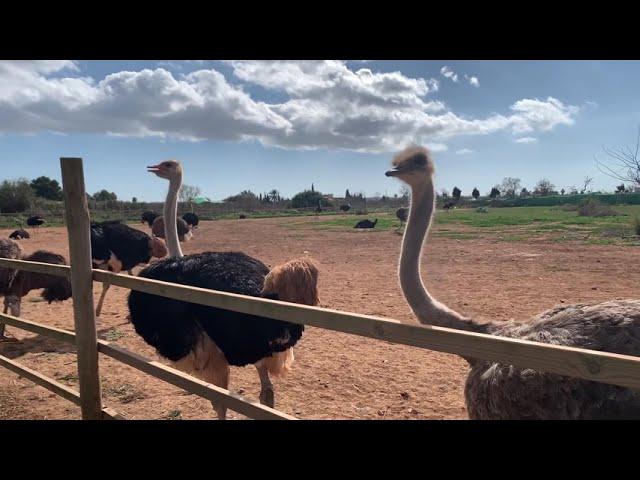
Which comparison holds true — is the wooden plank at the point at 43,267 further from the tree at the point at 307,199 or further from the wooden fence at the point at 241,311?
the tree at the point at 307,199

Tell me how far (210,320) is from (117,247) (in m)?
4.36

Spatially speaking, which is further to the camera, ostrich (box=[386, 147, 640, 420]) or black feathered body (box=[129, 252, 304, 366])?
black feathered body (box=[129, 252, 304, 366])

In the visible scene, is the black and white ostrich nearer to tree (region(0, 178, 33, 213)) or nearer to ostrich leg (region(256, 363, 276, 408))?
ostrich leg (region(256, 363, 276, 408))

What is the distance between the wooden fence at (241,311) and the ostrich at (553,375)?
1.84 ft

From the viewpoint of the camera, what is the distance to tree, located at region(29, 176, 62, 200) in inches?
1848

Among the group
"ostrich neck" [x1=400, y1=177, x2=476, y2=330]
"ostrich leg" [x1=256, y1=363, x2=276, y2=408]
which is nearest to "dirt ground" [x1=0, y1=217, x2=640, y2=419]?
"ostrich neck" [x1=400, y1=177, x2=476, y2=330]

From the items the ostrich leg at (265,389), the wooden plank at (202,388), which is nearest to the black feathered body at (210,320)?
the ostrich leg at (265,389)

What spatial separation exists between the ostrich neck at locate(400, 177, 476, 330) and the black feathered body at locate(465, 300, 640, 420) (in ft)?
0.96

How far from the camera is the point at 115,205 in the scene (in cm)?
3984

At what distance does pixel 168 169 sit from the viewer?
5.07 m
